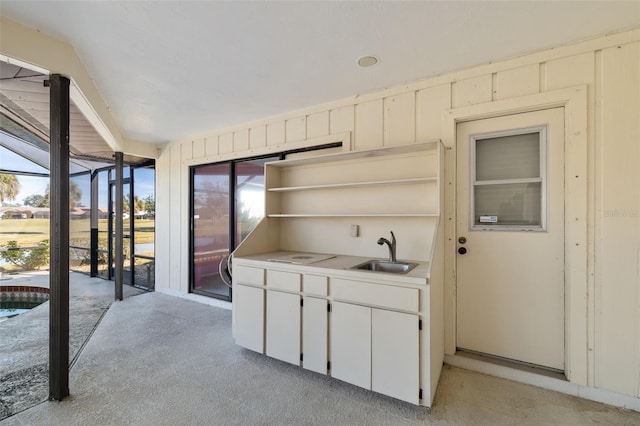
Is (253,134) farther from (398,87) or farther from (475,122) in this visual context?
(475,122)

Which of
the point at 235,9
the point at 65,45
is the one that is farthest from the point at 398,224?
the point at 65,45

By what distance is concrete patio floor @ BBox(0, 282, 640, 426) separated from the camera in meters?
1.75

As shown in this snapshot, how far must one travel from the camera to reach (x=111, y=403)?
1.90 meters

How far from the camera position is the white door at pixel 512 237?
6.91 feet

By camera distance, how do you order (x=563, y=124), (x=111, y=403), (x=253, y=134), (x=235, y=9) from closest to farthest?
(x=235, y=9), (x=111, y=403), (x=563, y=124), (x=253, y=134)

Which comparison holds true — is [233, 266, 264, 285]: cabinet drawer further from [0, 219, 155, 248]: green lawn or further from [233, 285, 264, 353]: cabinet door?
[0, 219, 155, 248]: green lawn

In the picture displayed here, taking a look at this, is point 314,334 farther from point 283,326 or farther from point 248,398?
point 248,398

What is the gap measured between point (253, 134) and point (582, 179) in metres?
3.32

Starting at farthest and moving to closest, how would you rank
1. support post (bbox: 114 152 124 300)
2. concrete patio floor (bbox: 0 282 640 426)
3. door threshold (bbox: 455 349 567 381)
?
support post (bbox: 114 152 124 300) → door threshold (bbox: 455 349 567 381) → concrete patio floor (bbox: 0 282 640 426)

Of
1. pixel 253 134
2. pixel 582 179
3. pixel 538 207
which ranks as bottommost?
pixel 538 207

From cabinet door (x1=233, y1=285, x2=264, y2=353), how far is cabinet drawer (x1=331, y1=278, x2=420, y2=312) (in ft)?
2.57

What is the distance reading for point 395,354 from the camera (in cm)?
186

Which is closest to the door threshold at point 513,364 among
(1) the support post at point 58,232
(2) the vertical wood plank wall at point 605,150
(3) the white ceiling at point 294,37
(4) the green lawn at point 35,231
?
(2) the vertical wood plank wall at point 605,150

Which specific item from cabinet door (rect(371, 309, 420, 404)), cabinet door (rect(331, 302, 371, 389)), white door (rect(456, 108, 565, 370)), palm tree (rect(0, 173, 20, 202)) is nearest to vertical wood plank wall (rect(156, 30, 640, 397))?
white door (rect(456, 108, 565, 370))
